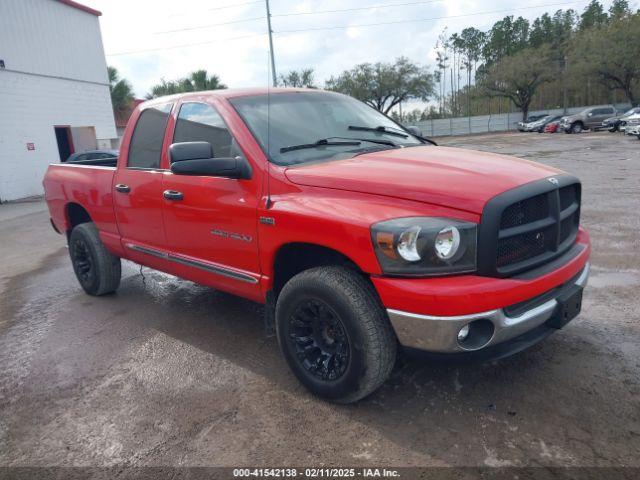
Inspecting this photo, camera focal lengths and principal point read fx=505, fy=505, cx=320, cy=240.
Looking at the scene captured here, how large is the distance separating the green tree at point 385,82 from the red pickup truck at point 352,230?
49093 millimetres

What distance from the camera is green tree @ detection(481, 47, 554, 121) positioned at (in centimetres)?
5059

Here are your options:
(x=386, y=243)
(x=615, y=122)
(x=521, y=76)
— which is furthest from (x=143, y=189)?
(x=521, y=76)

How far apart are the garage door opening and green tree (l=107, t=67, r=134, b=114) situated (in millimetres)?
14373

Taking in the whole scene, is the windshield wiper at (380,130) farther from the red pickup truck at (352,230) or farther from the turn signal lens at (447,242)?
the turn signal lens at (447,242)

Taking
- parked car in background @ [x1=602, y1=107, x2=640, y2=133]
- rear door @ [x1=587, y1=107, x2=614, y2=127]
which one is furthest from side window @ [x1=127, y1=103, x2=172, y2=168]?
rear door @ [x1=587, y1=107, x2=614, y2=127]

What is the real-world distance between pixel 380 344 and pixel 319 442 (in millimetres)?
628

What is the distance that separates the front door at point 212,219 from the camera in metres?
3.34

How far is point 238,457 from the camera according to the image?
265cm

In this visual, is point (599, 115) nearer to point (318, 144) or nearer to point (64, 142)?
point (64, 142)

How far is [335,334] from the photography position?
2941 millimetres

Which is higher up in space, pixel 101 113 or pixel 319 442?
pixel 101 113

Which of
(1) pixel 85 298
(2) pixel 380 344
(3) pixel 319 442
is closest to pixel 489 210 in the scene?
(2) pixel 380 344

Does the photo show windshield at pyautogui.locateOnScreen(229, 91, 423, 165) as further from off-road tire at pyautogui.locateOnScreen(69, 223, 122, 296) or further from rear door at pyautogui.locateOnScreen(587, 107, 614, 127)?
rear door at pyautogui.locateOnScreen(587, 107, 614, 127)

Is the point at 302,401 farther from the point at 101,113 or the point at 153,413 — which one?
the point at 101,113
